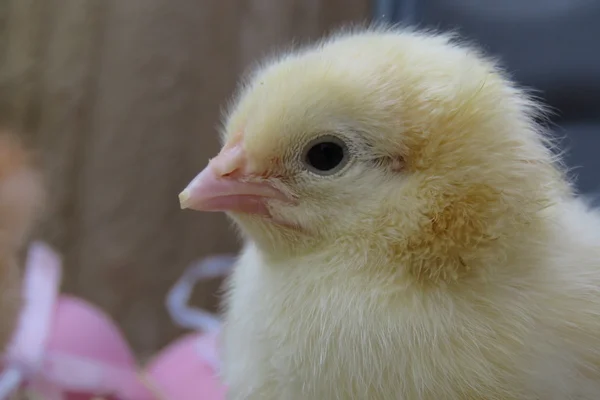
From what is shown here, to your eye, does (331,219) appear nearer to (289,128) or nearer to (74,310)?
(289,128)

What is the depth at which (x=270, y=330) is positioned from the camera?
1.88 ft

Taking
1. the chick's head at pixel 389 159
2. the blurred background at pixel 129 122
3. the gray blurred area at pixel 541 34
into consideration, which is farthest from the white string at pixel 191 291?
the chick's head at pixel 389 159

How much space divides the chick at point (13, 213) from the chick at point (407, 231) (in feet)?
1.29

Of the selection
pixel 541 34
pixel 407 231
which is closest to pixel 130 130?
pixel 541 34

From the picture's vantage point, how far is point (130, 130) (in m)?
1.57

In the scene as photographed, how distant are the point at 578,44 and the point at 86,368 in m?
0.90

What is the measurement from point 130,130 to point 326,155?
3.64ft

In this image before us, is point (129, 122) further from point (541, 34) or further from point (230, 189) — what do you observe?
point (230, 189)

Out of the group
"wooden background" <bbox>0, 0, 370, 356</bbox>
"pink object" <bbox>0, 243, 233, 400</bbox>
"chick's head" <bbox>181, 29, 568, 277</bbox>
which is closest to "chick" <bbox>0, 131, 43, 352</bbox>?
"pink object" <bbox>0, 243, 233, 400</bbox>

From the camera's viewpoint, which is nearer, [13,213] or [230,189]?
[230,189]

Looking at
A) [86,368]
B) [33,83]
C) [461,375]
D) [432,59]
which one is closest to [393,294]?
[461,375]

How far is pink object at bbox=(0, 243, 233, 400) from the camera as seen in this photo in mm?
964

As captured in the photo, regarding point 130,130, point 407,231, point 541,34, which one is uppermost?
point 130,130

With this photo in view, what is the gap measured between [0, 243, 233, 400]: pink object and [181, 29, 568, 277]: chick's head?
46cm
